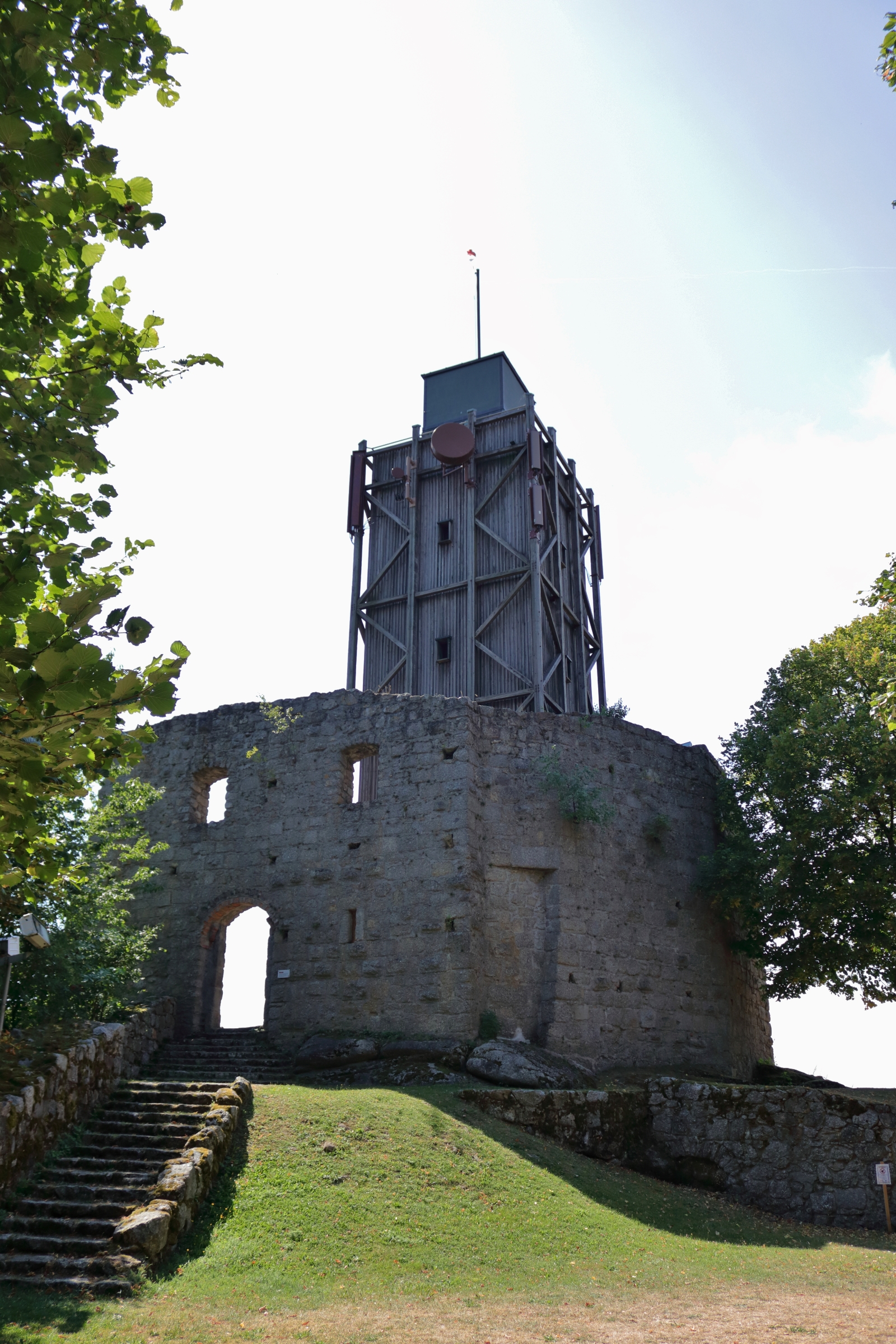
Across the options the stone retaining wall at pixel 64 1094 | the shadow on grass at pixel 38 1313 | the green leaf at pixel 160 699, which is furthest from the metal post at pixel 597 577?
the green leaf at pixel 160 699

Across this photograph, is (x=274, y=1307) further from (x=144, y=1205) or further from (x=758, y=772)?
(x=758, y=772)

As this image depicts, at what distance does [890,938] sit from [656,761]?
4974 millimetres

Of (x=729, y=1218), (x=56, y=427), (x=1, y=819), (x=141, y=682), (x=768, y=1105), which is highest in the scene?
(x=56, y=427)

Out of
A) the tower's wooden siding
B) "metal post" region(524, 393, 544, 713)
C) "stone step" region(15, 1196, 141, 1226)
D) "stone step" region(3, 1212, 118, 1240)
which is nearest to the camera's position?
"stone step" region(3, 1212, 118, 1240)

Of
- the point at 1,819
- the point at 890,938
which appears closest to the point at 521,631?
the point at 890,938

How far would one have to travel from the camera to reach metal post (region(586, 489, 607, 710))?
3005cm

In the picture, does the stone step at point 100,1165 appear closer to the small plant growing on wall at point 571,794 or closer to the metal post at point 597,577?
the small plant growing on wall at point 571,794

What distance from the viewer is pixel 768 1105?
44.1 ft

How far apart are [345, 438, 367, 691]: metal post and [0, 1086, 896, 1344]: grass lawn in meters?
16.2

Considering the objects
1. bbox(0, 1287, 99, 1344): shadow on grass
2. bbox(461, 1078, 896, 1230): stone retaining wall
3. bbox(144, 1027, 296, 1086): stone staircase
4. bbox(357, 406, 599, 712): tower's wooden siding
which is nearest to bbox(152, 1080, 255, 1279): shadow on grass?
bbox(0, 1287, 99, 1344): shadow on grass

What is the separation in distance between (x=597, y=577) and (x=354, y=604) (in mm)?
7869

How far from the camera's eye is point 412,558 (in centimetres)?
2820

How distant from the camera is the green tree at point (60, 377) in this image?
418 centimetres

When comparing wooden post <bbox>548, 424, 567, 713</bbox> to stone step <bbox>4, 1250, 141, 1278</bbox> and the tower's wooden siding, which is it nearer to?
the tower's wooden siding
